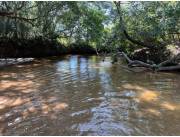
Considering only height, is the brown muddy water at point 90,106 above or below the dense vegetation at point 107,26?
below

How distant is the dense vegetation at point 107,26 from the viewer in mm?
12795

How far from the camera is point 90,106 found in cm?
707

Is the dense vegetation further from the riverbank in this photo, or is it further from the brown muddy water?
the brown muddy water

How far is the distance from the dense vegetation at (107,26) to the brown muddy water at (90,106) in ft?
9.70

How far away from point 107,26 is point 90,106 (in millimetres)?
15001

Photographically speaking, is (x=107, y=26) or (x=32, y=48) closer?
(x=107, y=26)

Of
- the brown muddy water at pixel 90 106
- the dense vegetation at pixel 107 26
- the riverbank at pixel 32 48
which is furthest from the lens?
the riverbank at pixel 32 48

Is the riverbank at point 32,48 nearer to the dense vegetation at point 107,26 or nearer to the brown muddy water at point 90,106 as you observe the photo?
the dense vegetation at point 107,26

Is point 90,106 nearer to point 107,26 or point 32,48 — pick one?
point 107,26

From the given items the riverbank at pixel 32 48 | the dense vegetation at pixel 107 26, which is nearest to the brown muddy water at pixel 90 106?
the dense vegetation at pixel 107 26

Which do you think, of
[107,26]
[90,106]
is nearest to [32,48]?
[107,26]

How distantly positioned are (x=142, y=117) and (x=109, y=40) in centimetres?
1041

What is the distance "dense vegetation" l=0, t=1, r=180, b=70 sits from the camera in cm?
1279

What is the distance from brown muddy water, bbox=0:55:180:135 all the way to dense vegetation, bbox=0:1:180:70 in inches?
116
